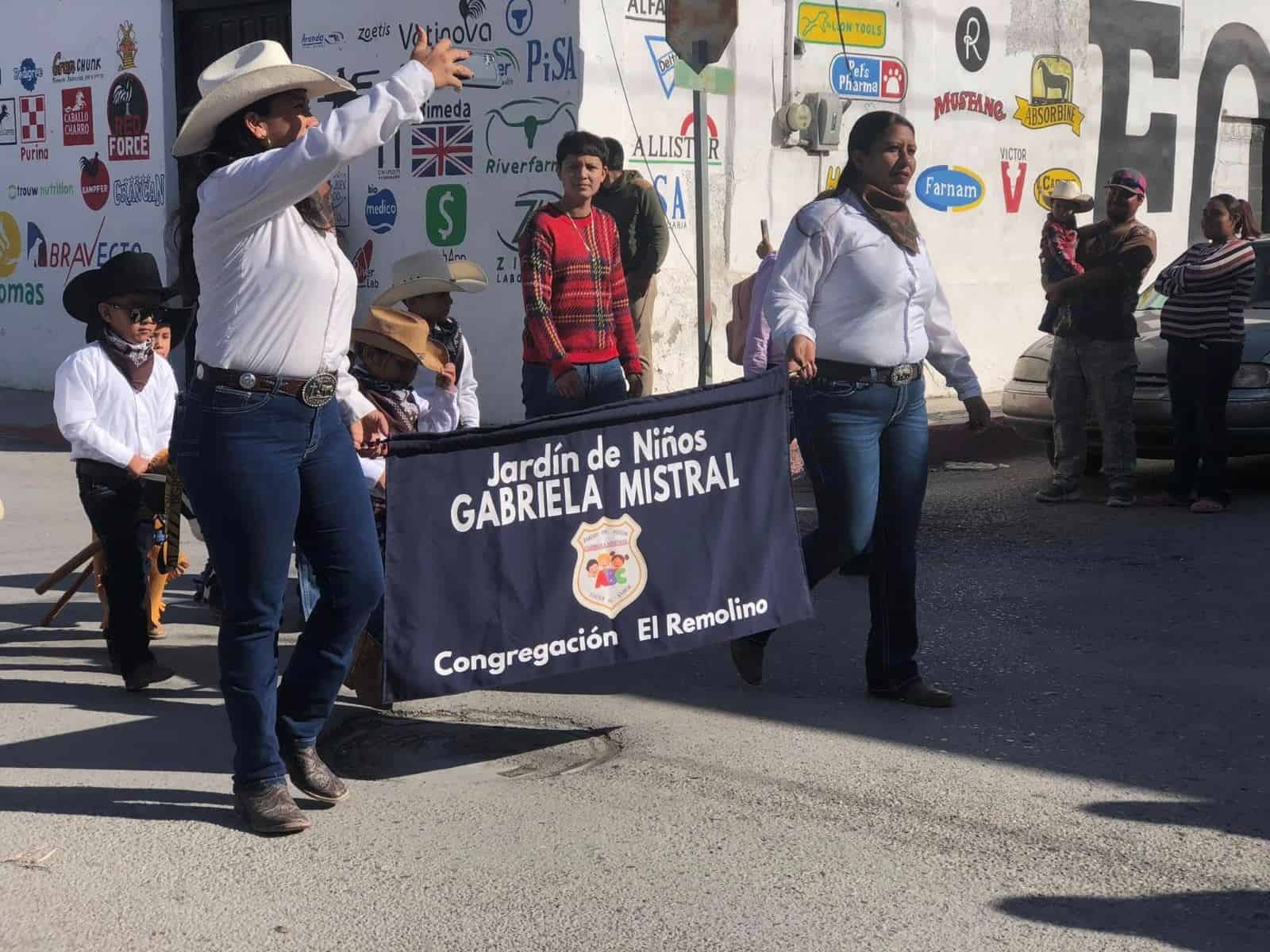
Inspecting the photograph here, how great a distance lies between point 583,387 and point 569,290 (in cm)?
42

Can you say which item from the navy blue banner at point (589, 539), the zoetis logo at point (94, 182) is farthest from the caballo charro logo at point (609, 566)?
the zoetis logo at point (94, 182)

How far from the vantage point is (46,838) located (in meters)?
4.69

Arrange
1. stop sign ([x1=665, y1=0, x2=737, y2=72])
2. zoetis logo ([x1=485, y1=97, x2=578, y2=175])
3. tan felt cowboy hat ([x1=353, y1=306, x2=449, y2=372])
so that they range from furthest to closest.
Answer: zoetis logo ([x1=485, y1=97, x2=578, y2=175]), stop sign ([x1=665, y1=0, x2=737, y2=72]), tan felt cowboy hat ([x1=353, y1=306, x2=449, y2=372])

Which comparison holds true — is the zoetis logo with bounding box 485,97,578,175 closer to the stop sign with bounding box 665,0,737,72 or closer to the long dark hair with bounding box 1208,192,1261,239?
the stop sign with bounding box 665,0,737,72

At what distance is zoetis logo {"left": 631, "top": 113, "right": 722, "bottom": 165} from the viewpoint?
13547 millimetres

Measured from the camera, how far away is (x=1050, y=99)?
55.5ft

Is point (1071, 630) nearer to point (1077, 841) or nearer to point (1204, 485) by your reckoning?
point (1077, 841)

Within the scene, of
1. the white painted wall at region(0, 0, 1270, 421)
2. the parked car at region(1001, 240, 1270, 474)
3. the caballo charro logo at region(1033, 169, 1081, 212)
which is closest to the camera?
the parked car at region(1001, 240, 1270, 474)

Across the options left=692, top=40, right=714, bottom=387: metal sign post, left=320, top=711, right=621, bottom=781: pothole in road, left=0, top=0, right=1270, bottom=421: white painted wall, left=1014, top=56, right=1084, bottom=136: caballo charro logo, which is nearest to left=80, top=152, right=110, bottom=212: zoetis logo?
left=0, top=0, right=1270, bottom=421: white painted wall

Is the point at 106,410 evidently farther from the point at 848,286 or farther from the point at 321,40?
the point at 321,40

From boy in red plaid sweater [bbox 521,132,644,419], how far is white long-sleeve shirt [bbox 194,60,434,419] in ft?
8.71

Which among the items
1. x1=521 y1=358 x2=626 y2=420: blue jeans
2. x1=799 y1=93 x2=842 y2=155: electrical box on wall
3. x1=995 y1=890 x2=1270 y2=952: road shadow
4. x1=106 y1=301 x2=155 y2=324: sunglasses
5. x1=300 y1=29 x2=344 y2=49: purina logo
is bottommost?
x1=995 y1=890 x2=1270 y2=952: road shadow

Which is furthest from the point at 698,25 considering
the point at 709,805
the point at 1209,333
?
the point at 709,805

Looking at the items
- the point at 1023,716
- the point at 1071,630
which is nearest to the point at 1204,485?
the point at 1071,630
